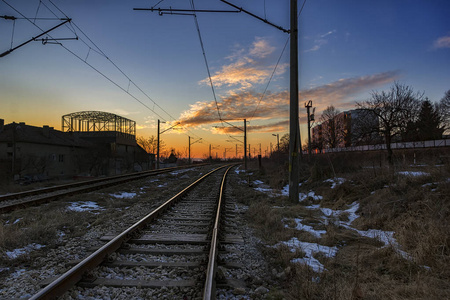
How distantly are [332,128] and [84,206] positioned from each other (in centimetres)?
6937

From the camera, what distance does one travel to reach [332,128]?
7012 centimetres

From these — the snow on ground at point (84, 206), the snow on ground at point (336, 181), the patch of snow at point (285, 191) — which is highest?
the snow on ground at point (336, 181)

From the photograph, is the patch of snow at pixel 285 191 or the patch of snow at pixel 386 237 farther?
the patch of snow at pixel 285 191

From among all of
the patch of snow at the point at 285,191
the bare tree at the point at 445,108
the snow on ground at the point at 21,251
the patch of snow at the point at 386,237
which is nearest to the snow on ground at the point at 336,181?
the patch of snow at the point at 285,191

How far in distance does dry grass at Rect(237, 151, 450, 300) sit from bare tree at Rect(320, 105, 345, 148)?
5775 cm

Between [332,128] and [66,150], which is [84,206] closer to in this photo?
[66,150]

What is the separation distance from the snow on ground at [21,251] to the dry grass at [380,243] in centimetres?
466

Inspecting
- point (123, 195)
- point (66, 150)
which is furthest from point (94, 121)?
point (123, 195)

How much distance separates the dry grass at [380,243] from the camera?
11.5 ft

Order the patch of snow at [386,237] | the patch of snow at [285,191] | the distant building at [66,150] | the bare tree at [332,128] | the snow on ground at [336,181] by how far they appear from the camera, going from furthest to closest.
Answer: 1. the bare tree at [332,128]
2. the distant building at [66,150]
3. the patch of snow at [285,191]
4. the snow on ground at [336,181]
5. the patch of snow at [386,237]

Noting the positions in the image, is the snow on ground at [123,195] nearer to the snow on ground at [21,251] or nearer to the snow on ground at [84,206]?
the snow on ground at [84,206]

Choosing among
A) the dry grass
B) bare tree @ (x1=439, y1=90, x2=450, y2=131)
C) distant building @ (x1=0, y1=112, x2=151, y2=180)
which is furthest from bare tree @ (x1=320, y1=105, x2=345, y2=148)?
the dry grass

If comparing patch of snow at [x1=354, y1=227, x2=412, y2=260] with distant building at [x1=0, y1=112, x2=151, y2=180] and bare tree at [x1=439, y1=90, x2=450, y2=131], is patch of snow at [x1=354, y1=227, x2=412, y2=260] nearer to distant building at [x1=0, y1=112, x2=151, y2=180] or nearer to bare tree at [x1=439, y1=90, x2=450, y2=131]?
distant building at [x1=0, y1=112, x2=151, y2=180]

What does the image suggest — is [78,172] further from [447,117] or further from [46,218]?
[447,117]
